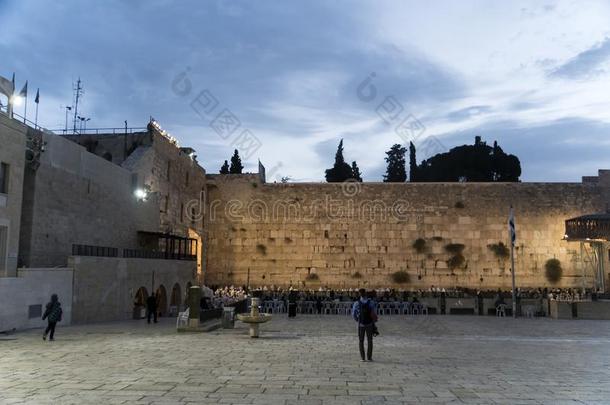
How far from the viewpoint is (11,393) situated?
5.81 metres

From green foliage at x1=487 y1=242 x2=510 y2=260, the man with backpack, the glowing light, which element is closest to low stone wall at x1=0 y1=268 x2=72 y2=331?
the glowing light

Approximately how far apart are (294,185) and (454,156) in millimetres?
16744

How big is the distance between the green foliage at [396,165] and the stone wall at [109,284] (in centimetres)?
2284

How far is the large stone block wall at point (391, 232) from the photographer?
27.0 meters

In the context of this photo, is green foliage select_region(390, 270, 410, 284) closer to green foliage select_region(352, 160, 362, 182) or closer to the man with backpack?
green foliage select_region(352, 160, 362, 182)

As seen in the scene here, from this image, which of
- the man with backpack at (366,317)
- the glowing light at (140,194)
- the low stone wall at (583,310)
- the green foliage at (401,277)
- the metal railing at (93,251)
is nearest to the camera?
the man with backpack at (366,317)

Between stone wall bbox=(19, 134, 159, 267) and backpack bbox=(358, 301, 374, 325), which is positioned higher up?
stone wall bbox=(19, 134, 159, 267)

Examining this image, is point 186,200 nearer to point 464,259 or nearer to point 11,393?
point 464,259

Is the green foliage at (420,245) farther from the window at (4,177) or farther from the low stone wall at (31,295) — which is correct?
the window at (4,177)

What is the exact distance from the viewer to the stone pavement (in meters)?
5.87

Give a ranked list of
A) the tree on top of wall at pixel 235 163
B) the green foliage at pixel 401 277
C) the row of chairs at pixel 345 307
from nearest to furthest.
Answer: the row of chairs at pixel 345 307 → the green foliage at pixel 401 277 → the tree on top of wall at pixel 235 163

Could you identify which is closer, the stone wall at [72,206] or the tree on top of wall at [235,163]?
the stone wall at [72,206]

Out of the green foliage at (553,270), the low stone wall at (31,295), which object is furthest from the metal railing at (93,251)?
the green foliage at (553,270)

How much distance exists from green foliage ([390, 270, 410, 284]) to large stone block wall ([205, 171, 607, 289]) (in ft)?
0.59
